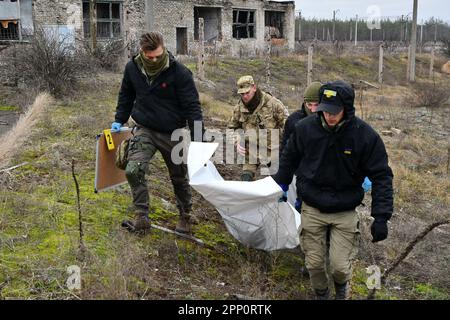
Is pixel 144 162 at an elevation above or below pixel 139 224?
above

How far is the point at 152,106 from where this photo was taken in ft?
14.5

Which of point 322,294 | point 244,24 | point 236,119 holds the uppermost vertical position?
point 244,24

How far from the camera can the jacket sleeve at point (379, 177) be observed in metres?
3.33

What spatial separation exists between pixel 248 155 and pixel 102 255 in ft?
6.96

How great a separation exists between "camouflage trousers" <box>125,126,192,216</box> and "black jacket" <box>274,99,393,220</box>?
4.37 feet

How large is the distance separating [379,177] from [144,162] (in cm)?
197

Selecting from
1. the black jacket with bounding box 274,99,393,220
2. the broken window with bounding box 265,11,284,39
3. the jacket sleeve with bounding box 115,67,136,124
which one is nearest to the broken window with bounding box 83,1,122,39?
the broken window with bounding box 265,11,284,39

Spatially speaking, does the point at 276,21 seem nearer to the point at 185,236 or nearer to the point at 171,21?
the point at 171,21

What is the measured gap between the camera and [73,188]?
5555 mm

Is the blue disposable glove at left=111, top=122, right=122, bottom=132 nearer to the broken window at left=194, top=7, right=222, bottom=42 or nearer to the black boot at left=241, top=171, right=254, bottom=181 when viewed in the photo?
the black boot at left=241, top=171, right=254, bottom=181

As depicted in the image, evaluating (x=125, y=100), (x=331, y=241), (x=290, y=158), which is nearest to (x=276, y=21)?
(x=125, y=100)

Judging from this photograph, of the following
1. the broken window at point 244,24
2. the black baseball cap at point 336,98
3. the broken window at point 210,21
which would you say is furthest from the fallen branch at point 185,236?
the broken window at point 244,24
